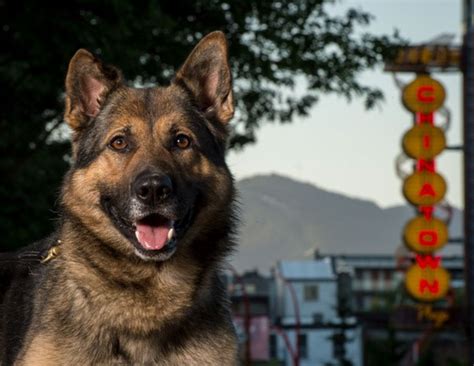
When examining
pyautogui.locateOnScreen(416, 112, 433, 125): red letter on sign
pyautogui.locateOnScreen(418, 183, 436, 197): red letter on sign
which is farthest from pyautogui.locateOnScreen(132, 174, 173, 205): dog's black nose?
pyautogui.locateOnScreen(416, 112, 433, 125): red letter on sign

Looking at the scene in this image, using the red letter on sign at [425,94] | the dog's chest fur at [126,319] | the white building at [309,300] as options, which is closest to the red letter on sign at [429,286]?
the red letter on sign at [425,94]

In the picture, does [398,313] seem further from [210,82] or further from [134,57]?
[210,82]

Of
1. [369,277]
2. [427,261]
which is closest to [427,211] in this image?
[427,261]

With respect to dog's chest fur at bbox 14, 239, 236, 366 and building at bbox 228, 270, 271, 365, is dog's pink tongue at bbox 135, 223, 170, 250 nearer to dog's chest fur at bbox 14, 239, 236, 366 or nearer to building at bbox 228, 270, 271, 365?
dog's chest fur at bbox 14, 239, 236, 366

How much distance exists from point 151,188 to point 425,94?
41744 mm

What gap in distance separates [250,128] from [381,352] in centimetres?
689

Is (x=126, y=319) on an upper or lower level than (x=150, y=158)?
lower

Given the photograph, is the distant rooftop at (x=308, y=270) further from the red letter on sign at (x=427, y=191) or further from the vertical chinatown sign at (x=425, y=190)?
the red letter on sign at (x=427, y=191)

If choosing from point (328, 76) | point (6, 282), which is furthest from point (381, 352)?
point (6, 282)

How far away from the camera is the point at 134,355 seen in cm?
749

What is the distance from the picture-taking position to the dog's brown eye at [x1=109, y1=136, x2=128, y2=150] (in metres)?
7.78

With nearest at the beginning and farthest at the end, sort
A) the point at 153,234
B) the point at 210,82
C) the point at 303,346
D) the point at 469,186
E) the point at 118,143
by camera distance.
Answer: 1. the point at 153,234
2. the point at 118,143
3. the point at 210,82
4. the point at 469,186
5. the point at 303,346

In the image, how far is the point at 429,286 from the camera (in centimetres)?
4875

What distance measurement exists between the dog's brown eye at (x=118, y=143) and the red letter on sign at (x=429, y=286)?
4188 cm
